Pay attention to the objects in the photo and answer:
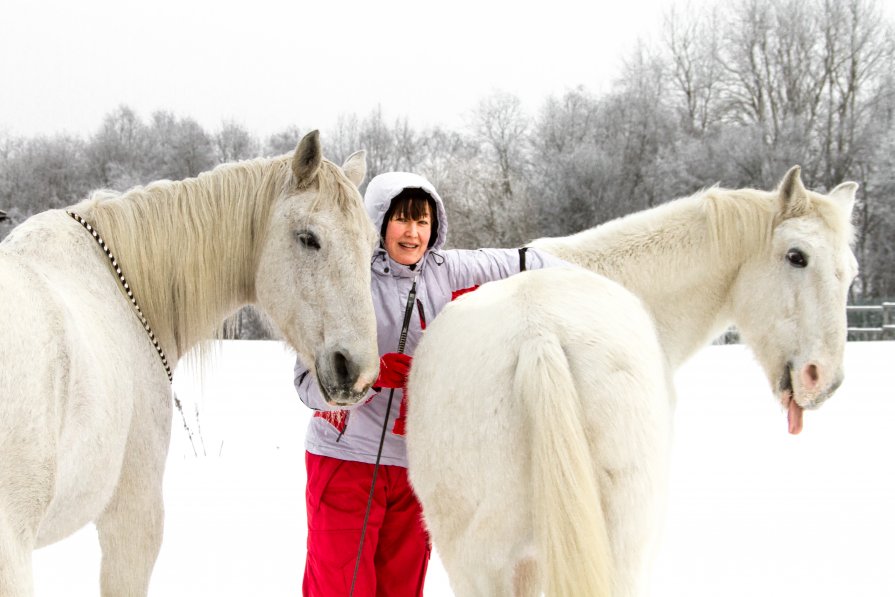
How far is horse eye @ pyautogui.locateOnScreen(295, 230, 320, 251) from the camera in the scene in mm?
2473

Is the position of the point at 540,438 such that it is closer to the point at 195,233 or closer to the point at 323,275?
the point at 323,275

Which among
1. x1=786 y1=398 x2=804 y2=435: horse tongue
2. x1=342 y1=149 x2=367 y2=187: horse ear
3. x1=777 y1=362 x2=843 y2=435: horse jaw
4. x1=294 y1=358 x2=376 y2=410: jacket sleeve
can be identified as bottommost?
x1=786 y1=398 x2=804 y2=435: horse tongue

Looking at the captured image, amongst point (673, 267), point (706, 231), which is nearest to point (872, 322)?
point (706, 231)

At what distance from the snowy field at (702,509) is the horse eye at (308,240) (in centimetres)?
75

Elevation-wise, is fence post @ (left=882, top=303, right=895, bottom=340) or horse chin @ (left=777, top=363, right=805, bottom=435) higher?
horse chin @ (left=777, top=363, right=805, bottom=435)

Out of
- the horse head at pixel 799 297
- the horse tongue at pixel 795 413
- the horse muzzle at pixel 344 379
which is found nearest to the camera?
the horse muzzle at pixel 344 379

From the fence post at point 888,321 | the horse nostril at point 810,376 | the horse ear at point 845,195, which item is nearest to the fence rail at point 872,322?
the fence post at point 888,321

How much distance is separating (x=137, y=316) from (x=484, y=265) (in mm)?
1264

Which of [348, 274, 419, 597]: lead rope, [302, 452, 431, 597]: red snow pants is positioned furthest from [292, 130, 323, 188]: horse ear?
[302, 452, 431, 597]: red snow pants

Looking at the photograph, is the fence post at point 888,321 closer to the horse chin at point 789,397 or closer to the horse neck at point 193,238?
the horse chin at point 789,397

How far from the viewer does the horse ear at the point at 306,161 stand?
2.48 metres

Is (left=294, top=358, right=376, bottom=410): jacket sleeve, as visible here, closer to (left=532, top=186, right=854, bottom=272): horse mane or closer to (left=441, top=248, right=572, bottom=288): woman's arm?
(left=441, top=248, right=572, bottom=288): woman's arm

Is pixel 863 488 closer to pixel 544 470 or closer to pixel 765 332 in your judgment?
pixel 765 332

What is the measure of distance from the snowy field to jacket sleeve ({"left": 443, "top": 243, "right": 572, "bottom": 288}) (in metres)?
1.04
